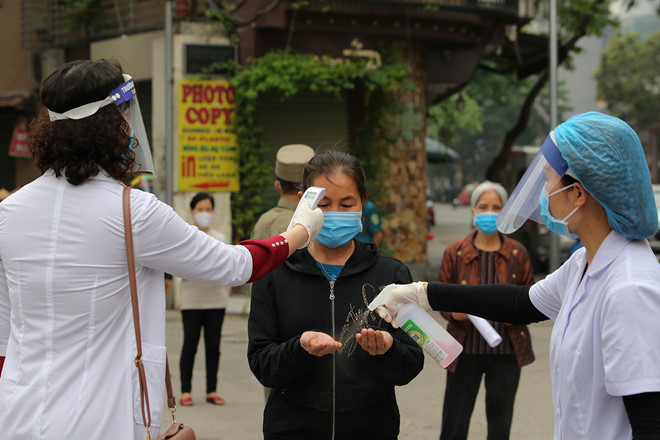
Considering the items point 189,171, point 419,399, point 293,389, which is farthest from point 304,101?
point 293,389

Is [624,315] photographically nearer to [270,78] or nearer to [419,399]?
[419,399]

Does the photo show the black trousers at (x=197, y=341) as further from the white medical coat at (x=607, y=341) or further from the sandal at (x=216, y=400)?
the white medical coat at (x=607, y=341)

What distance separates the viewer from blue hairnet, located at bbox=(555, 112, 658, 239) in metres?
2.28

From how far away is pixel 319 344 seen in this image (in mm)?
2818

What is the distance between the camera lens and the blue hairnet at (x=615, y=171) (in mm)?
2275

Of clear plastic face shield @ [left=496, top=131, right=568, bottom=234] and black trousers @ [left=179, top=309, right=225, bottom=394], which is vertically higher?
clear plastic face shield @ [left=496, top=131, right=568, bottom=234]

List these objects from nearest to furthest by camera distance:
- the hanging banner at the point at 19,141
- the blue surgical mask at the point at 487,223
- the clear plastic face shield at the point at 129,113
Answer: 1. the clear plastic face shield at the point at 129,113
2. the blue surgical mask at the point at 487,223
3. the hanging banner at the point at 19,141

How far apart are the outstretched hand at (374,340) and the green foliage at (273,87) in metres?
9.97

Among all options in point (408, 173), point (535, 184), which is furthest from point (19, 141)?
point (535, 184)

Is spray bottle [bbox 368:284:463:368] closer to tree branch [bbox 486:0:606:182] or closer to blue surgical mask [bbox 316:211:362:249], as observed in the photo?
blue surgical mask [bbox 316:211:362:249]

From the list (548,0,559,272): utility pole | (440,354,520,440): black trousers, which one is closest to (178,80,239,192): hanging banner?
(548,0,559,272): utility pole

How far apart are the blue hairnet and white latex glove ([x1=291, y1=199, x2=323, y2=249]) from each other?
96 centimetres

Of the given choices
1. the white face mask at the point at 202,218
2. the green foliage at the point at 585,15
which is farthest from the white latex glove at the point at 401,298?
the green foliage at the point at 585,15

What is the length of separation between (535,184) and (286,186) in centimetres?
280
